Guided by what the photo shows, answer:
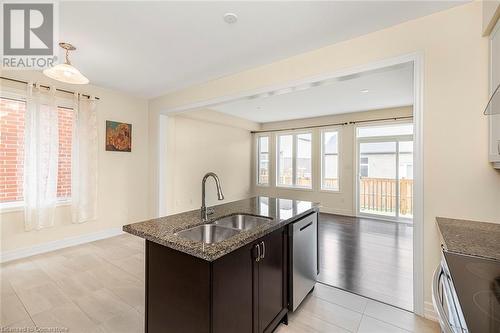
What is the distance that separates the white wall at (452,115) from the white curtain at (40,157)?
178 inches

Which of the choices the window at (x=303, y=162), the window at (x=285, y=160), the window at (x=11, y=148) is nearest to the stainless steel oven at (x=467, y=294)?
the window at (x=11, y=148)

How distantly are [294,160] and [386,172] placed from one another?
2.50m

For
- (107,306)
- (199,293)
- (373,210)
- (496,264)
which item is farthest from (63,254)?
(373,210)

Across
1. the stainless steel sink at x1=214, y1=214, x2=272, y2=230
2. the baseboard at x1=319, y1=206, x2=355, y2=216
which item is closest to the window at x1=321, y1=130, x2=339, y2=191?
the baseboard at x1=319, y1=206, x2=355, y2=216

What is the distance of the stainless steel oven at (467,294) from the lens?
2.44 ft

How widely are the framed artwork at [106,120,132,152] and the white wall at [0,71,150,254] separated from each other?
3.4 inches

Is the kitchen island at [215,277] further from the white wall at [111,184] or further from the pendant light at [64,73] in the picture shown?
the white wall at [111,184]

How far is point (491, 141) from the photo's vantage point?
1.68m

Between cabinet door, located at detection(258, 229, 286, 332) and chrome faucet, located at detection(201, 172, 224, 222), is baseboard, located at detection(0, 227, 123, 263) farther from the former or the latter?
cabinet door, located at detection(258, 229, 286, 332)

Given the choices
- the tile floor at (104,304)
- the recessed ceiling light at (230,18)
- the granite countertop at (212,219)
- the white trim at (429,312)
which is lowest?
the tile floor at (104,304)

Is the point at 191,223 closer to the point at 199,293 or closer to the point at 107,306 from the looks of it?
the point at 199,293

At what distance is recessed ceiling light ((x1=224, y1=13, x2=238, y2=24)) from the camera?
2.05m

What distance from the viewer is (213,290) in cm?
120

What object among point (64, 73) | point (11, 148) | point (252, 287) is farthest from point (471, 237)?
point (11, 148)
